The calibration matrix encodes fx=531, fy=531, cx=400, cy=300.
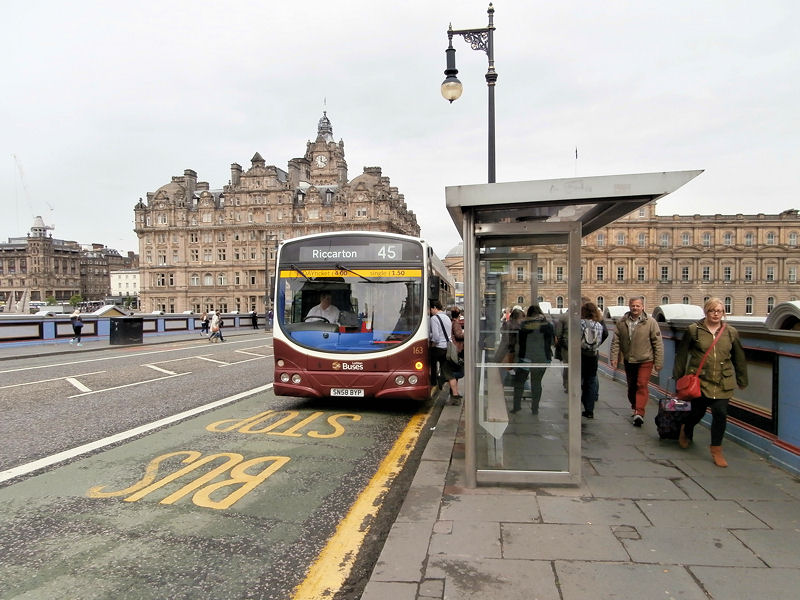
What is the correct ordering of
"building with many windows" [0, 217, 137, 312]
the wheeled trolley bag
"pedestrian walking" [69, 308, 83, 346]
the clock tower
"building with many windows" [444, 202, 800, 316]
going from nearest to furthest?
→ the wheeled trolley bag → "pedestrian walking" [69, 308, 83, 346] → "building with many windows" [444, 202, 800, 316] → the clock tower → "building with many windows" [0, 217, 137, 312]

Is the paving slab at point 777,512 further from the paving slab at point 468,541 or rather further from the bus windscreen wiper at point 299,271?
the bus windscreen wiper at point 299,271

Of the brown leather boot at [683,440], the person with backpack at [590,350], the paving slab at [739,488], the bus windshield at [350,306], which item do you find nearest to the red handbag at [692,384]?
the brown leather boot at [683,440]

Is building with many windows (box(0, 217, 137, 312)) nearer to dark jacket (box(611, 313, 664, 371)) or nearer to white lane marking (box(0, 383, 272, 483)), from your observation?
white lane marking (box(0, 383, 272, 483))

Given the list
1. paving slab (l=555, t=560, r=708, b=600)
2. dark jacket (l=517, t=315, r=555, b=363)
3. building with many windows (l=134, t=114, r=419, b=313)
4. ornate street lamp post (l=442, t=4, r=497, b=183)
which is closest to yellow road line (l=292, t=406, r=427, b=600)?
paving slab (l=555, t=560, r=708, b=600)

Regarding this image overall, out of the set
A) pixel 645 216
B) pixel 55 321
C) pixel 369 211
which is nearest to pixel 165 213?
pixel 369 211

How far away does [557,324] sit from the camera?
4793 mm

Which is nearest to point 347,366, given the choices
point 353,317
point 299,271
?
point 353,317

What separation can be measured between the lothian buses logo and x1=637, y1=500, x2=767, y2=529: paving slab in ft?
14.6

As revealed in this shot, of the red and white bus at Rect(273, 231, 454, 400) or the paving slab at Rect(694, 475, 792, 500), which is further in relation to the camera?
the red and white bus at Rect(273, 231, 454, 400)

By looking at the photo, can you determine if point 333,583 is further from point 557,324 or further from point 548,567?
point 557,324

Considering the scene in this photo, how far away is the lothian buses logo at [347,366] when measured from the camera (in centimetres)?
778

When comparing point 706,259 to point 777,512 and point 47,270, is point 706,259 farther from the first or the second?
point 47,270

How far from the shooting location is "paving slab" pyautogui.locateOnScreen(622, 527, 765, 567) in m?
3.14

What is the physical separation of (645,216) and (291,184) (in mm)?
62154
